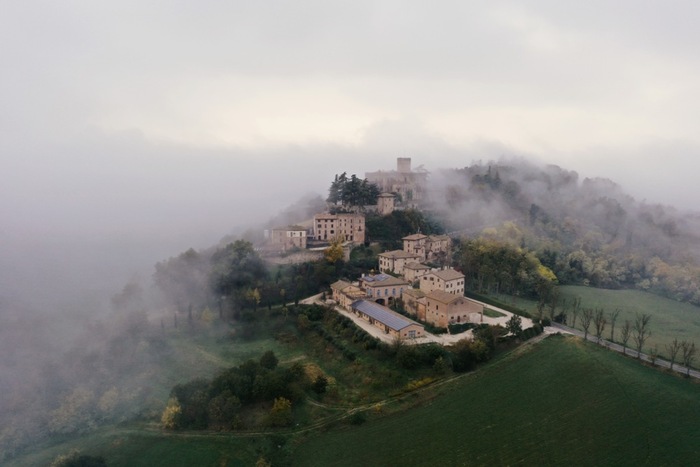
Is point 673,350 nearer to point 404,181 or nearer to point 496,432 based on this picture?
point 496,432

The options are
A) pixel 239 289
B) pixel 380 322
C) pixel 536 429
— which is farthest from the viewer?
pixel 239 289

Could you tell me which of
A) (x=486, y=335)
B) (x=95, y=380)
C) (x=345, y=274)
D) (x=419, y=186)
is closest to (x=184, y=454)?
(x=95, y=380)

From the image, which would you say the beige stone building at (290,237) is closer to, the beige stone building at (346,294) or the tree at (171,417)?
the beige stone building at (346,294)

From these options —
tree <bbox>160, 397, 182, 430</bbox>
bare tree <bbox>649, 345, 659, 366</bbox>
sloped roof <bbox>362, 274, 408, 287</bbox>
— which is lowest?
tree <bbox>160, 397, 182, 430</bbox>

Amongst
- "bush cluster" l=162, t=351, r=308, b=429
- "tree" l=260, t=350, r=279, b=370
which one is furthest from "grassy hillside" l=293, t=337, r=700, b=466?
"tree" l=260, t=350, r=279, b=370

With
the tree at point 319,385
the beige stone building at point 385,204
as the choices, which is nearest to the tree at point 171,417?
the tree at point 319,385

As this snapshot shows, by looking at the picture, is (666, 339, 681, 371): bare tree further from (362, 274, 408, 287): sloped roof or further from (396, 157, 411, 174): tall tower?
(396, 157, 411, 174): tall tower

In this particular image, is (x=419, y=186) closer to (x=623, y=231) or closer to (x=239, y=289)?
(x=623, y=231)
